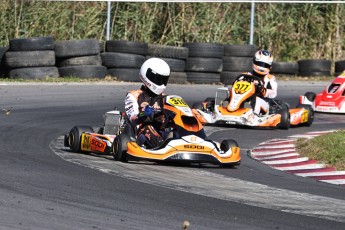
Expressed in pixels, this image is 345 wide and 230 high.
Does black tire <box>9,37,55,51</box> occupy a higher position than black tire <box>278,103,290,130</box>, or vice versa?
black tire <box>9,37,55,51</box>

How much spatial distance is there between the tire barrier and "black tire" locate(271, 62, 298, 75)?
4.62 feet

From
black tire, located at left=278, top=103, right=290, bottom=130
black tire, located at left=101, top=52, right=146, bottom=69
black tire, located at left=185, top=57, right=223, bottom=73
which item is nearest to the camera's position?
black tire, located at left=278, top=103, right=290, bottom=130

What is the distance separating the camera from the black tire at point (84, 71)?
18344mm

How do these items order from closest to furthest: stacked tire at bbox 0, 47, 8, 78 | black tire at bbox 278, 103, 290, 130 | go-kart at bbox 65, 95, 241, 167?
go-kart at bbox 65, 95, 241, 167 < black tire at bbox 278, 103, 290, 130 < stacked tire at bbox 0, 47, 8, 78

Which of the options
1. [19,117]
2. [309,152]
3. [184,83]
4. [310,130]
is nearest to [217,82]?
[184,83]

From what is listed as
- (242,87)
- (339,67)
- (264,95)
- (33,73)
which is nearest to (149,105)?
(242,87)

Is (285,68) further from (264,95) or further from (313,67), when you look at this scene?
(264,95)

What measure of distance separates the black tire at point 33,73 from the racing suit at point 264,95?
482 centimetres

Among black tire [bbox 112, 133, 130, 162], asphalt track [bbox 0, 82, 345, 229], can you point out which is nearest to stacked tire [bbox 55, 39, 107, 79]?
asphalt track [bbox 0, 82, 345, 229]

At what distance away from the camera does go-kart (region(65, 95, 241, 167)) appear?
9.18 metres

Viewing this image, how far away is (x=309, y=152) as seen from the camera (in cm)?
1068

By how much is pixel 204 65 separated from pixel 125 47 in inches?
68.5

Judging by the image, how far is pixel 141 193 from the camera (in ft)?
24.3

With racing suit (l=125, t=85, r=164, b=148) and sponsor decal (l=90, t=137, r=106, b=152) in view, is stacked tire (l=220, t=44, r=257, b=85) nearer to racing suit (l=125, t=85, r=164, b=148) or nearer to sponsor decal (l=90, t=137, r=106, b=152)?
racing suit (l=125, t=85, r=164, b=148)
